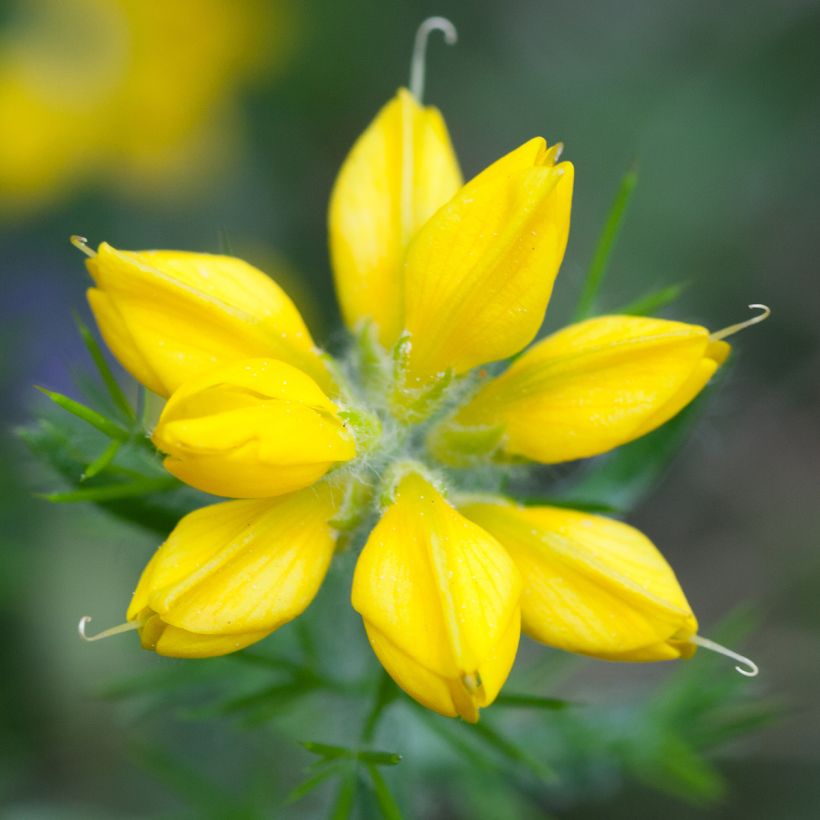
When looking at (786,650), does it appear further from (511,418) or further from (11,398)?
(11,398)

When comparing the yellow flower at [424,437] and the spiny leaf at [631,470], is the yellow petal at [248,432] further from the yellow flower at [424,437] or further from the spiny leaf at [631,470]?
the spiny leaf at [631,470]

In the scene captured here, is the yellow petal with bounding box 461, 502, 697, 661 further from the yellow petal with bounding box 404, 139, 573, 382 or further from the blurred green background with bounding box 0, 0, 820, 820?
the blurred green background with bounding box 0, 0, 820, 820

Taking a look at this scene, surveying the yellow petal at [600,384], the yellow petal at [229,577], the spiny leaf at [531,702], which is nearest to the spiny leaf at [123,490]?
the yellow petal at [229,577]

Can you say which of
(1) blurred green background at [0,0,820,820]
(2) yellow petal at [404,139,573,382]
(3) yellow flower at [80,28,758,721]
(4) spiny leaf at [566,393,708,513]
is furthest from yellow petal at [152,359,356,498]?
(1) blurred green background at [0,0,820,820]

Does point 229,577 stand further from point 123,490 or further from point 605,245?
point 605,245

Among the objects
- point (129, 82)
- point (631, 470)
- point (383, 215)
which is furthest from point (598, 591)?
point (129, 82)
